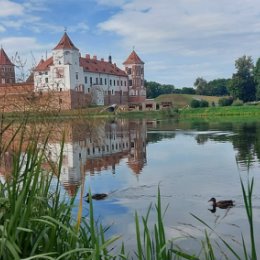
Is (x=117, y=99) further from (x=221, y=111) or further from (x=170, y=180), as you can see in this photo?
(x=170, y=180)

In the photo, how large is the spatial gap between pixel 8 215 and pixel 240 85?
6160 cm

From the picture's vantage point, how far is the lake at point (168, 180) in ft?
23.0

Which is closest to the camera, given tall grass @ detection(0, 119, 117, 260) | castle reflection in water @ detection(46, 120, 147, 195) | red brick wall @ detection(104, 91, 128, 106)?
tall grass @ detection(0, 119, 117, 260)

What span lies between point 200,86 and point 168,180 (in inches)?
3437

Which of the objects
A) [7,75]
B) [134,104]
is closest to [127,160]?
[7,75]

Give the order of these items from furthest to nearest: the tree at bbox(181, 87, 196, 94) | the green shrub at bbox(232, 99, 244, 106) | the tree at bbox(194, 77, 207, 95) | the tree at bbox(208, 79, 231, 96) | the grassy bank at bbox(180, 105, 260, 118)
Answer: the tree at bbox(181, 87, 196, 94) → the tree at bbox(208, 79, 231, 96) → the tree at bbox(194, 77, 207, 95) → the green shrub at bbox(232, 99, 244, 106) → the grassy bank at bbox(180, 105, 260, 118)

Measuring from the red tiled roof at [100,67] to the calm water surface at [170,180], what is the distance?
163ft

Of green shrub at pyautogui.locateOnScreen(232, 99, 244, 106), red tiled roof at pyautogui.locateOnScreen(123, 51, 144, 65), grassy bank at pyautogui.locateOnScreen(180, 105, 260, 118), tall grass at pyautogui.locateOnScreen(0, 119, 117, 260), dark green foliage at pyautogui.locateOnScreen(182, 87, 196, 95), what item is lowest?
tall grass at pyautogui.locateOnScreen(0, 119, 117, 260)

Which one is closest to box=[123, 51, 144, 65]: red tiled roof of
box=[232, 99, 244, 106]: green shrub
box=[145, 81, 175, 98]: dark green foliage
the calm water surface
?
box=[145, 81, 175, 98]: dark green foliage

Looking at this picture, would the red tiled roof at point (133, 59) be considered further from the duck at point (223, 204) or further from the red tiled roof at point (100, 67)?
the duck at point (223, 204)

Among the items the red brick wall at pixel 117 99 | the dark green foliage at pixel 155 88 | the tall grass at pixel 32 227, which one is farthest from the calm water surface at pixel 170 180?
the dark green foliage at pixel 155 88

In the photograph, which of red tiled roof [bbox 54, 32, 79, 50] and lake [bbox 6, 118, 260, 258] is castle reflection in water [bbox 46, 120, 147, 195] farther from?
red tiled roof [bbox 54, 32, 79, 50]

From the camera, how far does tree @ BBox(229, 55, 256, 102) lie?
62.0 metres

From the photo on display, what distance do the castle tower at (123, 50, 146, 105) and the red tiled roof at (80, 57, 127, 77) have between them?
5.13 feet
